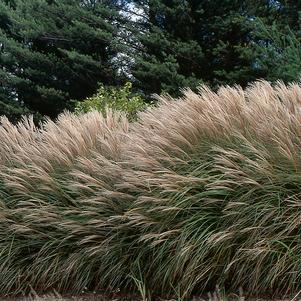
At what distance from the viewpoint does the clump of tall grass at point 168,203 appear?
4.91 metres

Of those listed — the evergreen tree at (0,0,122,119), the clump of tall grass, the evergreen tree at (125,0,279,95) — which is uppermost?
the evergreen tree at (0,0,122,119)

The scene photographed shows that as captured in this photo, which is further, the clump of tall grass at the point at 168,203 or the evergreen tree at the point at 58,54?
the evergreen tree at the point at 58,54

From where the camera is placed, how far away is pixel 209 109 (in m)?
6.04

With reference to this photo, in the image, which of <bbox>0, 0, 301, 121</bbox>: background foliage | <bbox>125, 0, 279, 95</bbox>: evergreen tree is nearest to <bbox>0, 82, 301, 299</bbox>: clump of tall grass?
<bbox>0, 0, 301, 121</bbox>: background foliage

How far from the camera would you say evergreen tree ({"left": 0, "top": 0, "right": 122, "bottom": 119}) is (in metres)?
18.1

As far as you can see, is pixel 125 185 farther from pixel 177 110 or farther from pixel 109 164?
pixel 177 110

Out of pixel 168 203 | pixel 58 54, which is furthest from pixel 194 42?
pixel 168 203

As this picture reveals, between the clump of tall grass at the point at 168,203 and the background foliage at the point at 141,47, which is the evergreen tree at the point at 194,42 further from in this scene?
the clump of tall grass at the point at 168,203

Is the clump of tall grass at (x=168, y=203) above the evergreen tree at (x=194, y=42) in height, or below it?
below

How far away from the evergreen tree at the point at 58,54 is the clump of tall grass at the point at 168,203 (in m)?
11.2

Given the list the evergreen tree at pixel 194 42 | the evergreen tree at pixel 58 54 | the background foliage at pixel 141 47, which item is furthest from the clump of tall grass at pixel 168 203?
the evergreen tree at pixel 58 54

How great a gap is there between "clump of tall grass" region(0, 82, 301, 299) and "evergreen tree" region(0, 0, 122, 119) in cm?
1116

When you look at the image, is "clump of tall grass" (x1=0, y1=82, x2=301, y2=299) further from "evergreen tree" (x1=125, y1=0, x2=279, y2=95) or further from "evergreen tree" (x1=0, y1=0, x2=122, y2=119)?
"evergreen tree" (x1=0, y1=0, x2=122, y2=119)

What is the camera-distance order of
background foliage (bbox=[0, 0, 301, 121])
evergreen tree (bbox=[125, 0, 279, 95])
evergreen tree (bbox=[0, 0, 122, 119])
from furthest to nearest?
evergreen tree (bbox=[0, 0, 122, 119]) → evergreen tree (bbox=[125, 0, 279, 95]) → background foliage (bbox=[0, 0, 301, 121])
